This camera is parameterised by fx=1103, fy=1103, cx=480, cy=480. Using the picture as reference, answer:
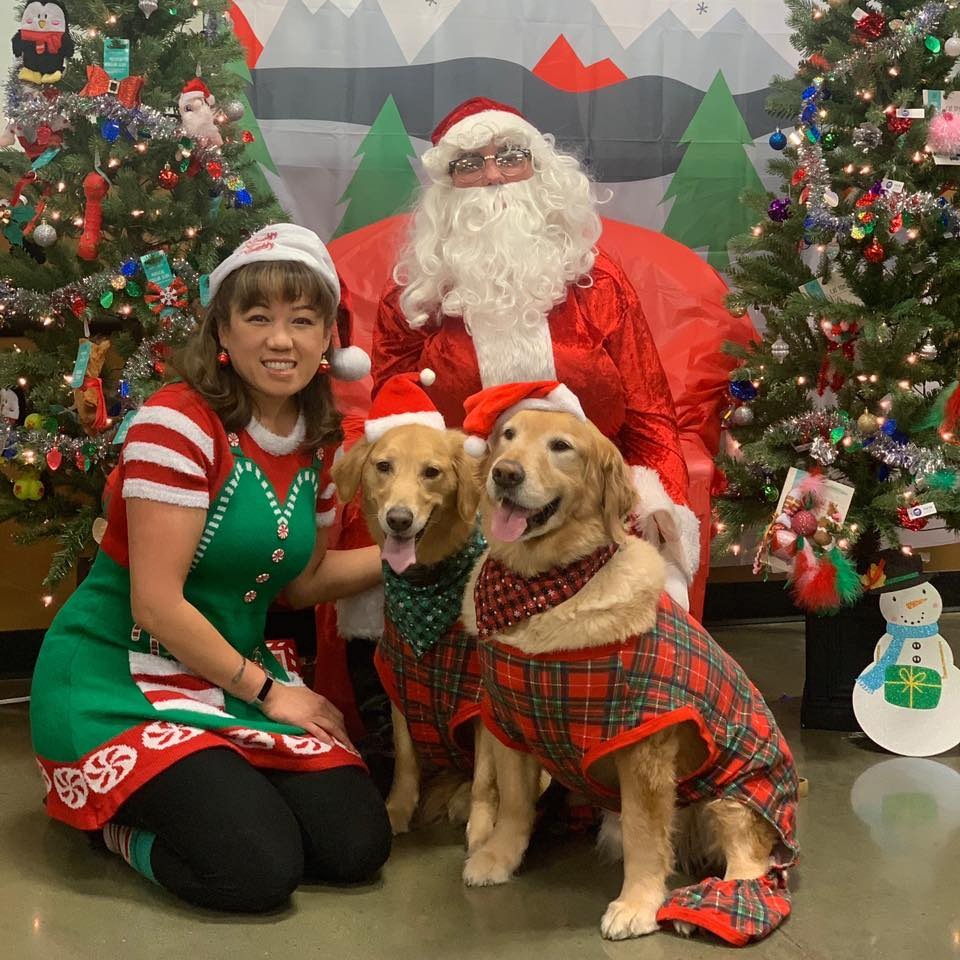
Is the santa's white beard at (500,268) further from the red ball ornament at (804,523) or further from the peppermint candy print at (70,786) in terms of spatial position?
the peppermint candy print at (70,786)

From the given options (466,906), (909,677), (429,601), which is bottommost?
(466,906)

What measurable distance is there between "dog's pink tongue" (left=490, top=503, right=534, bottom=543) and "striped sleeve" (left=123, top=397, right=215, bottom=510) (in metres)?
0.59

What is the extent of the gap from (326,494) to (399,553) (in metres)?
0.33

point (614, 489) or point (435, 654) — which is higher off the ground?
point (614, 489)

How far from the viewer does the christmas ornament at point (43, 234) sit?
2991 mm

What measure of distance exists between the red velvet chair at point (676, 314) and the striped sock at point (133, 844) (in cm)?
143

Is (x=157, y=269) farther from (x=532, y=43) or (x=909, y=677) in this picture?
(x=909, y=677)

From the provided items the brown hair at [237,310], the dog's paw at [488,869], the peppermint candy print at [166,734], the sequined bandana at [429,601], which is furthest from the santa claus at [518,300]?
the peppermint candy print at [166,734]

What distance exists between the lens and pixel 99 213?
3041mm

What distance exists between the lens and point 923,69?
312 cm

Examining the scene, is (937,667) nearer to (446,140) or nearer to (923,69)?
(923,69)

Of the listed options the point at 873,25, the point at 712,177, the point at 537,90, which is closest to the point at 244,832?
the point at 873,25

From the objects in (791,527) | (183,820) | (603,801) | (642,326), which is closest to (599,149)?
(642,326)

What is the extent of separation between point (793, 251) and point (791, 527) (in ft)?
2.85
